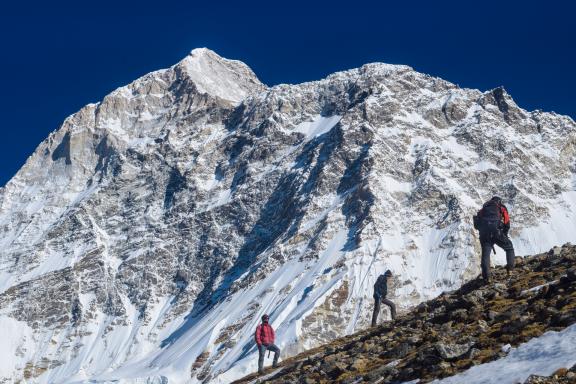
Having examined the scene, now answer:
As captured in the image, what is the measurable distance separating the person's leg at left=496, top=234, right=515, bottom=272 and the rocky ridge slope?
347 millimetres

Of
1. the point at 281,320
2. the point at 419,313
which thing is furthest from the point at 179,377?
the point at 419,313

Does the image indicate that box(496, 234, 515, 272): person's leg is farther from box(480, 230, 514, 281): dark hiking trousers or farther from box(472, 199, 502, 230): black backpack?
box(472, 199, 502, 230): black backpack

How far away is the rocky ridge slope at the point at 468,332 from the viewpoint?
18984 millimetres

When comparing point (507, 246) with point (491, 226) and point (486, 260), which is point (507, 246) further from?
point (486, 260)

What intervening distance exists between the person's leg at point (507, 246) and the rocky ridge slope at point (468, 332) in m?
0.35

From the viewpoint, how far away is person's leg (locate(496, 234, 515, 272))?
28344 mm

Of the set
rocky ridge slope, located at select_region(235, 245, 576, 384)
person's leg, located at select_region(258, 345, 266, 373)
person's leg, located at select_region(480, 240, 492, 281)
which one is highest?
person's leg, located at select_region(258, 345, 266, 373)

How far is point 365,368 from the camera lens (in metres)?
23.1

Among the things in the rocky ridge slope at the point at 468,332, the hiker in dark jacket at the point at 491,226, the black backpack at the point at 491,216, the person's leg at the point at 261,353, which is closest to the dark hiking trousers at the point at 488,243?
the hiker in dark jacket at the point at 491,226

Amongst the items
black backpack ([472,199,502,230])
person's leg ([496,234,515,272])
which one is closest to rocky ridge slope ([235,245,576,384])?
person's leg ([496,234,515,272])

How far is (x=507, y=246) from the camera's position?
2903 centimetres

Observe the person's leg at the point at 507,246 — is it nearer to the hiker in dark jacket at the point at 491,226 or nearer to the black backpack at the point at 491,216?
the hiker in dark jacket at the point at 491,226

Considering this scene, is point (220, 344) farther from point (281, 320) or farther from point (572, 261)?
point (572, 261)

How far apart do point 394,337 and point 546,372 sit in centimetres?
989
